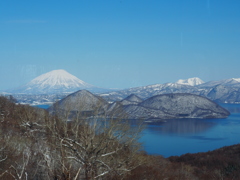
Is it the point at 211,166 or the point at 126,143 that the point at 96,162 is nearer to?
the point at 126,143

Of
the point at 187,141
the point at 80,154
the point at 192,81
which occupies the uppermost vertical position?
the point at 192,81

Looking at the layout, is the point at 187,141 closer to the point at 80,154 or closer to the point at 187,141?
the point at 187,141

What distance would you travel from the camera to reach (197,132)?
95.4ft

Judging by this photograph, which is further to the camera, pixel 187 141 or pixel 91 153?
pixel 187 141

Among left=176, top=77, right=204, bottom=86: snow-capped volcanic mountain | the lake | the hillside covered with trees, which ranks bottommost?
the lake

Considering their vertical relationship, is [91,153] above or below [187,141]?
above

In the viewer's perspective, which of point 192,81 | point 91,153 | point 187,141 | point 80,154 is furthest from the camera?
point 192,81

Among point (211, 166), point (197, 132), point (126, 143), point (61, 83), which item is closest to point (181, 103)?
point (197, 132)

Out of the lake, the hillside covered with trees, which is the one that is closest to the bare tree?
the hillside covered with trees

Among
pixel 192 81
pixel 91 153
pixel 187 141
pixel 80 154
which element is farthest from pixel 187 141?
pixel 192 81

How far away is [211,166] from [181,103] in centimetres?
3689

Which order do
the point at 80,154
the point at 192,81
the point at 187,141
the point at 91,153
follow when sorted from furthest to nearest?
the point at 192,81
the point at 187,141
the point at 80,154
the point at 91,153

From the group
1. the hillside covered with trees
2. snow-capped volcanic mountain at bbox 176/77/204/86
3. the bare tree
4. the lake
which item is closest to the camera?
the bare tree

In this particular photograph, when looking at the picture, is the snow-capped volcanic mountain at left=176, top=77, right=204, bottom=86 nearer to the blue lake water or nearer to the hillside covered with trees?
the blue lake water
